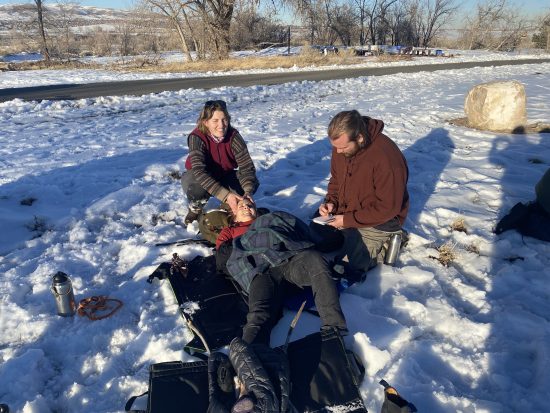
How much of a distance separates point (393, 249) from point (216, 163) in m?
2.18

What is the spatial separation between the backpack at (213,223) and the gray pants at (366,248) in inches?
49.1

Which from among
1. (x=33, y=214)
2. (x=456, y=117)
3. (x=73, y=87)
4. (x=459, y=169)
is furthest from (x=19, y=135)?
(x=456, y=117)

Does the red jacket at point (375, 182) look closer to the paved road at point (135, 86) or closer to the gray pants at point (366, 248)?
the gray pants at point (366, 248)

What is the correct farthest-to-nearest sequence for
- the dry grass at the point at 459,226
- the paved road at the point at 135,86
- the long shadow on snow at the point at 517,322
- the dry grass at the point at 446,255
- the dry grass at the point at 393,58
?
1. the dry grass at the point at 393,58
2. the paved road at the point at 135,86
3. the dry grass at the point at 459,226
4. the dry grass at the point at 446,255
5. the long shadow on snow at the point at 517,322

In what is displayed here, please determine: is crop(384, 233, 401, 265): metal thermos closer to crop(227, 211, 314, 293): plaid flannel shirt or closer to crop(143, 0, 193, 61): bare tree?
crop(227, 211, 314, 293): plaid flannel shirt

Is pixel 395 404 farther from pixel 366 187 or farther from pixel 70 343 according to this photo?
pixel 70 343

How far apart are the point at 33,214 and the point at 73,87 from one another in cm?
1167

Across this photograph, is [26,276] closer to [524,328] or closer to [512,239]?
[524,328]

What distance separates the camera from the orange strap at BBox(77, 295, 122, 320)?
3246mm

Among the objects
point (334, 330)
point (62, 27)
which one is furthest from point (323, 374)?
point (62, 27)

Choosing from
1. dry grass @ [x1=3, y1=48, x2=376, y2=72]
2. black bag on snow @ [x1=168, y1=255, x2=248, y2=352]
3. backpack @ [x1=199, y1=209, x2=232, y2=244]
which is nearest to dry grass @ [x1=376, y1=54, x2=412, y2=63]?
dry grass @ [x1=3, y1=48, x2=376, y2=72]

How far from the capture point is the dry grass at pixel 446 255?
154 inches

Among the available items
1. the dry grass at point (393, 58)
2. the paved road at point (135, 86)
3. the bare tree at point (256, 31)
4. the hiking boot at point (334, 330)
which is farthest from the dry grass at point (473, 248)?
the bare tree at point (256, 31)

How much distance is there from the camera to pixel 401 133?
27.4 ft
